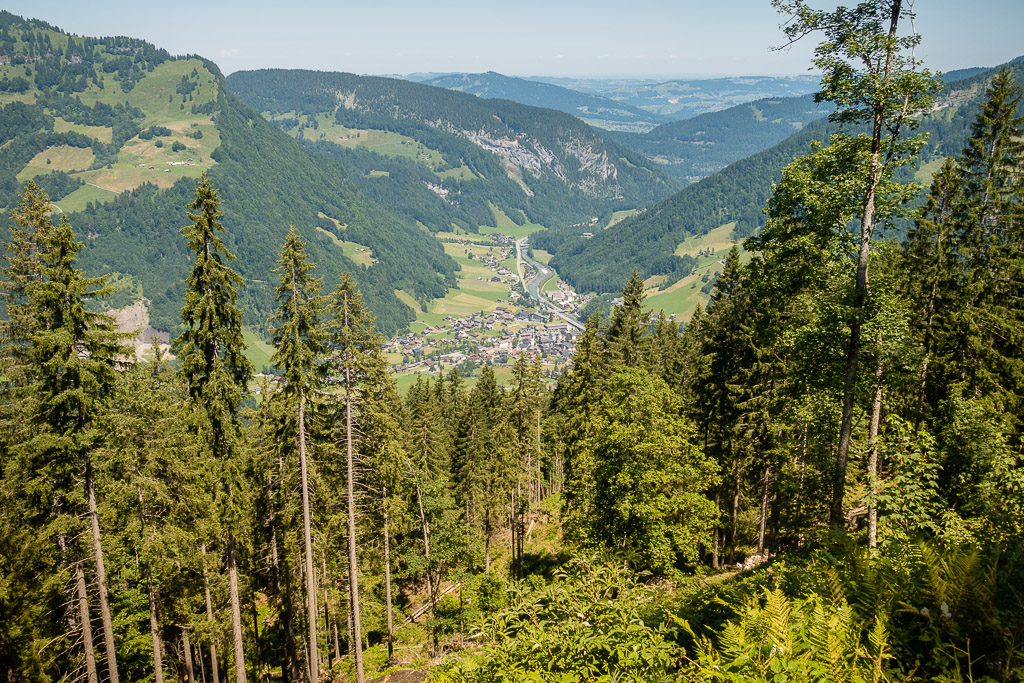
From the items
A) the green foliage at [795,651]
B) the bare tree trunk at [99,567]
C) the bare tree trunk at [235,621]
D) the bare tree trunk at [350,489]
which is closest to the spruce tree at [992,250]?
the green foliage at [795,651]

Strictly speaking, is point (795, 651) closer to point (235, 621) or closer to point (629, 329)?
point (235, 621)

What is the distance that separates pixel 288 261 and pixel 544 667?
1762 centimetres

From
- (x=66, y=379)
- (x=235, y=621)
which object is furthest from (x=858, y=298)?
(x=235, y=621)

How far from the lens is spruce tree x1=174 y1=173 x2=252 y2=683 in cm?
1878

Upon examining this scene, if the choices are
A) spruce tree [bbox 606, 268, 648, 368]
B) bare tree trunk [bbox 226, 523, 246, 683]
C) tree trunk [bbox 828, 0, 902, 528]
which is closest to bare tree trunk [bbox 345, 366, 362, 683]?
bare tree trunk [bbox 226, 523, 246, 683]

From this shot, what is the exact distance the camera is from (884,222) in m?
14.0

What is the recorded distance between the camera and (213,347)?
63.6 feet

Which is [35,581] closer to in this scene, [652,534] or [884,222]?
[652,534]

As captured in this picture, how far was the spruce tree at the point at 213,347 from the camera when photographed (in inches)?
739

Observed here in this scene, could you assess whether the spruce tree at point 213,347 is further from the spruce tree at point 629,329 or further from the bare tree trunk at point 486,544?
the spruce tree at point 629,329

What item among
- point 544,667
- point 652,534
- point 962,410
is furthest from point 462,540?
point 544,667

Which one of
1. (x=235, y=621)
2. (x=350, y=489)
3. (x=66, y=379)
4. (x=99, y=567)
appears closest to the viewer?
(x=66, y=379)

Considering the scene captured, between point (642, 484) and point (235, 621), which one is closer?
point (642, 484)

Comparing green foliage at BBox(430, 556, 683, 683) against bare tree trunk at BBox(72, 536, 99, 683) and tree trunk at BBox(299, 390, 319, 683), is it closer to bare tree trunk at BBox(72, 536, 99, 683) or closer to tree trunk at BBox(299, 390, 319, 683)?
bare tree trunk at BBox(72, 536, 99, 683)
